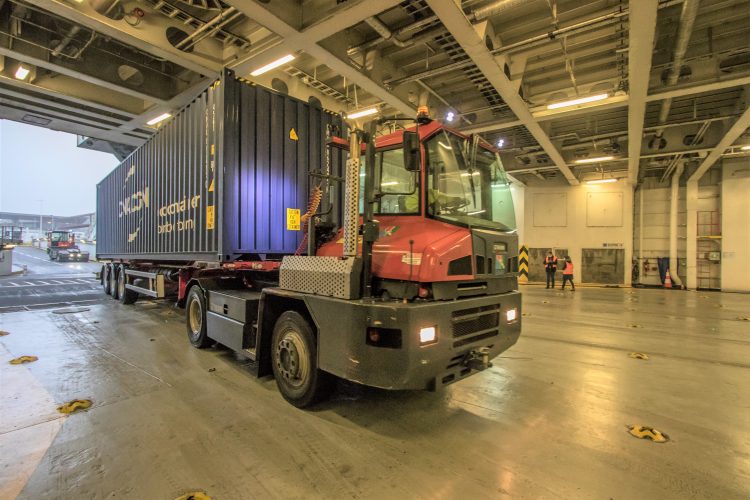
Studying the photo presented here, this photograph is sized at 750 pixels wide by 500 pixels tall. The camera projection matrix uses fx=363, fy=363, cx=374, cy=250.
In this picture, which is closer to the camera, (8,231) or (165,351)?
(165,351)

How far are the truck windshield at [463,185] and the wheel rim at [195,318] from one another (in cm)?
400

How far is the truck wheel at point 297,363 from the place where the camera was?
3211 millimetres

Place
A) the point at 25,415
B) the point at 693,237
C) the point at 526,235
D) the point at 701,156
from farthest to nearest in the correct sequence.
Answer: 1. the point at 526,235
2. the point at 693,237
3. the point at 701,156
4. the point at 25,415

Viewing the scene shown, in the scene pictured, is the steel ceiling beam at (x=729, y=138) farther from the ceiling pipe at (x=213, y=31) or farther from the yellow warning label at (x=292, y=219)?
the ceiling pipe at (x=213, y=31)

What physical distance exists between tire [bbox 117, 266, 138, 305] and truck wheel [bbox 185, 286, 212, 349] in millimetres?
5096

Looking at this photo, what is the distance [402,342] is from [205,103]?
4737 mm

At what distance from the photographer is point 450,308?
9.25ft

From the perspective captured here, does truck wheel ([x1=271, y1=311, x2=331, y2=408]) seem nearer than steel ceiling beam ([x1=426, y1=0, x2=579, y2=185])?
Yes

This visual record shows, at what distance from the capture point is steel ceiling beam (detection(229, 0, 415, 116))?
5.29m

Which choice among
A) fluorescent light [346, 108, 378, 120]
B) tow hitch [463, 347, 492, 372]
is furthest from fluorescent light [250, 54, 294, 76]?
tow hitch [463, 347, 492, 372]

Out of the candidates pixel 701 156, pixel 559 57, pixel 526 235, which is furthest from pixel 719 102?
pixel 526 235

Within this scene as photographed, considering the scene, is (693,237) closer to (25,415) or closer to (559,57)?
(559,57)

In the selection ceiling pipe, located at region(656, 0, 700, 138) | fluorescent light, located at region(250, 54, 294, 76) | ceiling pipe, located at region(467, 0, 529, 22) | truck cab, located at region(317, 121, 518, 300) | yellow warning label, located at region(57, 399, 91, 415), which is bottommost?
yellow warning label, located at region(57, 399, 91, 415)

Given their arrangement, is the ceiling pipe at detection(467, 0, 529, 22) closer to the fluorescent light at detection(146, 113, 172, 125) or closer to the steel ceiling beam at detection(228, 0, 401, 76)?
the steel ceiling beam at detection(228, 0, 401, 76)
